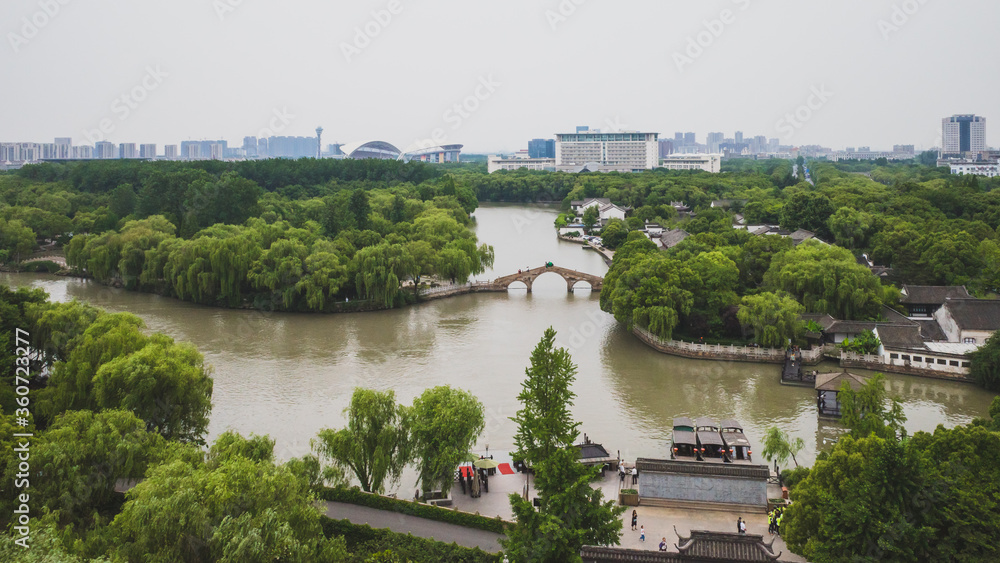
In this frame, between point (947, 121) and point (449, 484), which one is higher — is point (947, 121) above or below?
above

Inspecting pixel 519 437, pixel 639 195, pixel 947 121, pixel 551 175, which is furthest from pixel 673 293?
pixel 947 121

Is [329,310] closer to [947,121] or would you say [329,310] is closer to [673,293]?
[673,293]

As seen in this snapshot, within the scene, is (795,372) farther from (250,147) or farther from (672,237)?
(250,147)

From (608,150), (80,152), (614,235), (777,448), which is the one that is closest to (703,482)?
(777,448)

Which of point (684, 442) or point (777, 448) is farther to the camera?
point (684, 442)

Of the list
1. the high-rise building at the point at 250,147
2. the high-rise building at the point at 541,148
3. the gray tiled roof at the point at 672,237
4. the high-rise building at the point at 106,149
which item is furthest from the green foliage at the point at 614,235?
the high-rise building at the point at 250,147

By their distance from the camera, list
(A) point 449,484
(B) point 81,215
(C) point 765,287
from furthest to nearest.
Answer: (B) point 81,215 → (C) point 765,287 → (A) point 449,484
